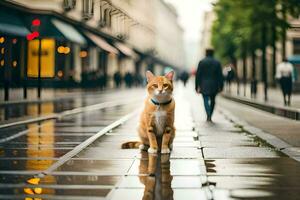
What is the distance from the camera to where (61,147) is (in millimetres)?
10969

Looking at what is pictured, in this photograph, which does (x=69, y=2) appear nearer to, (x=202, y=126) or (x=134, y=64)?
(x=202, y=126)

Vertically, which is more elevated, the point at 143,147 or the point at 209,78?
the point at 209,78

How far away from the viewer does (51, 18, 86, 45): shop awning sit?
4144 cm

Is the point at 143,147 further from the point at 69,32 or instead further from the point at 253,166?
the point at 69,32

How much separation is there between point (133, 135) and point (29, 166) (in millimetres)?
5213

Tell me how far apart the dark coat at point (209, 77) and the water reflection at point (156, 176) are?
7.85 m

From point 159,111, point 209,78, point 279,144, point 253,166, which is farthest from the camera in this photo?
point 209,78

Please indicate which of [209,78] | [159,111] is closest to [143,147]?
[159,111]

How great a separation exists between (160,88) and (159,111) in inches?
14.3

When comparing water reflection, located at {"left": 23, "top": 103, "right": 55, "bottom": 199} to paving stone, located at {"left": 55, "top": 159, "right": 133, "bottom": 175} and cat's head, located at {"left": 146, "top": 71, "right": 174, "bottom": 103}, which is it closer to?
paving stone, located at {"left": 55, "top": 159, "right": 133, "bottom": 175}

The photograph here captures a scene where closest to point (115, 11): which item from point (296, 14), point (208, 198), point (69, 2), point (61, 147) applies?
point (69, 2)

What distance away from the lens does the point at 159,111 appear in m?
9.52

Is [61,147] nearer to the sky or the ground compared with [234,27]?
nearer to the ground

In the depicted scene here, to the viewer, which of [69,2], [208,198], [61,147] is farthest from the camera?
[69,2]
